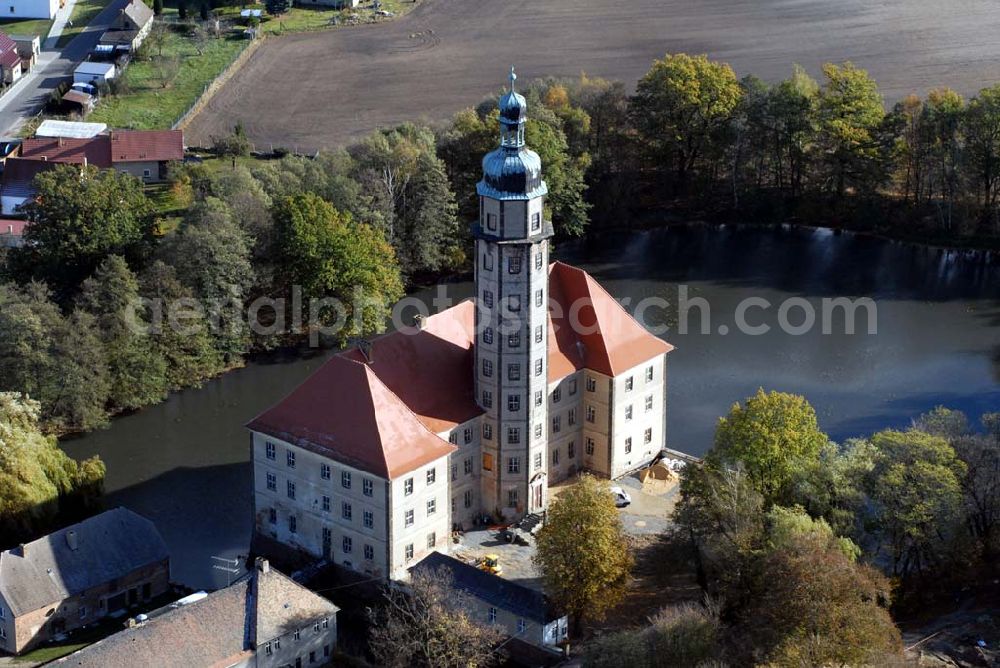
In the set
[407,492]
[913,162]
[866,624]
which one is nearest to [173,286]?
[407,492]

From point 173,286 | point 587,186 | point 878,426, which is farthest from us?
point 587,186

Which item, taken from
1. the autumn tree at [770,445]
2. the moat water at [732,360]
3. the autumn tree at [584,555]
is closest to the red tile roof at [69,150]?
the moat water at [732,360]

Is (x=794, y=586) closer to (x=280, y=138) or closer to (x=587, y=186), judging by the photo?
(x=587, y=186)

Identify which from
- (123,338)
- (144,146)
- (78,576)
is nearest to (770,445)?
(78,576)

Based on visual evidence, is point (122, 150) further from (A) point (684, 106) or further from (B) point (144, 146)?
(A) point (684, 106)

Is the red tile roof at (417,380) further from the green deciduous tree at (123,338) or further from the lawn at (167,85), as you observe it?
the lawn at (167,85)

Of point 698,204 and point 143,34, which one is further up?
point 143,34

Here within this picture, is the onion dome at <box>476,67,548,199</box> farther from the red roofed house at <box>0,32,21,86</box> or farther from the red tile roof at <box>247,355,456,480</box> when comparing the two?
the red roofed house at <box>0,32,21,86</box>
